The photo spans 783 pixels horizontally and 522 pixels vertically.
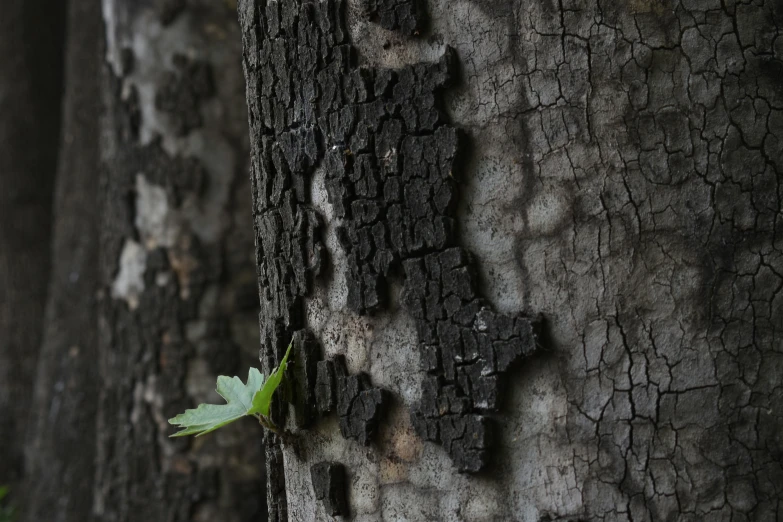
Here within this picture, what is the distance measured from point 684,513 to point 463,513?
0.34m

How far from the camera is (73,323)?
5.02 m

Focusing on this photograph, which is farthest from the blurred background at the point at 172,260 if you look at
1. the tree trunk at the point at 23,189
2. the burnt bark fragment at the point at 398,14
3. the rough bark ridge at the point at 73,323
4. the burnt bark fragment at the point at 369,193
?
the burnt bark fragment at the point at 398,14

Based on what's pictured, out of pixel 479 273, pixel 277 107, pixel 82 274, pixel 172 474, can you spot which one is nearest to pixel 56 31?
pixel 82 274

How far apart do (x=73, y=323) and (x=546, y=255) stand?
4.36m

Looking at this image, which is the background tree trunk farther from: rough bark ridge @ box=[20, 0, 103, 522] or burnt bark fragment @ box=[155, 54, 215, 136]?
rough bark ridge @ box=[20, 0, 103, 522]

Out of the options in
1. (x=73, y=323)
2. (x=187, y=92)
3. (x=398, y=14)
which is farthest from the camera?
(x=73, y=323)

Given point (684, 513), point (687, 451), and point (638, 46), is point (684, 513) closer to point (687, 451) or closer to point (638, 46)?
point (687, 451)

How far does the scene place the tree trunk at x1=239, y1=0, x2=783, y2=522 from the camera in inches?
47.2

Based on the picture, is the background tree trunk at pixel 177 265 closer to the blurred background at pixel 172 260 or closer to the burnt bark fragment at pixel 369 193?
the blurred background at pixel 172 260

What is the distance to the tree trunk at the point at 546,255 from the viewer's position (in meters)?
1.20

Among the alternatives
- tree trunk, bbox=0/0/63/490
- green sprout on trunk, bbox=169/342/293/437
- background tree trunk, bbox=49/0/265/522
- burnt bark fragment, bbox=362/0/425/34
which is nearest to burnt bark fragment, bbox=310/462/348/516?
green sprout on trunk, bbox=169/342/293/437

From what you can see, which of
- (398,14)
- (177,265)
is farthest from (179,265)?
(398,14)

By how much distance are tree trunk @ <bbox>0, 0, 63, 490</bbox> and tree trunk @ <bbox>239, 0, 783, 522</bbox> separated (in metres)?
4.92

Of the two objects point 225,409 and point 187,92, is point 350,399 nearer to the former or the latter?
point 225,409
